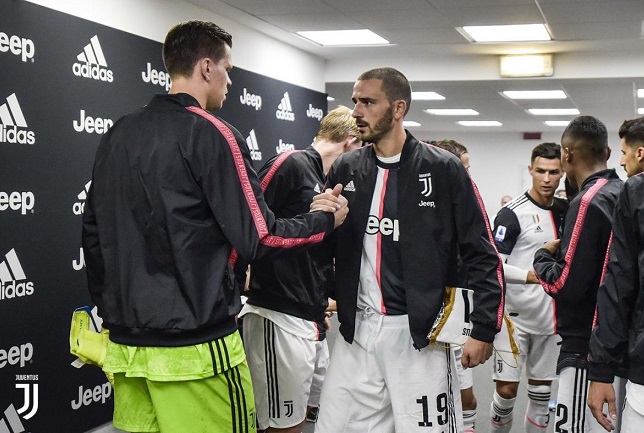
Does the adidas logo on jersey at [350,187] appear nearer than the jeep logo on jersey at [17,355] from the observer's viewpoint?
Yes

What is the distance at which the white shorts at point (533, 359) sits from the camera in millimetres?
4285

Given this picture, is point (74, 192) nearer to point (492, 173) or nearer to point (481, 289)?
point (481, 289)

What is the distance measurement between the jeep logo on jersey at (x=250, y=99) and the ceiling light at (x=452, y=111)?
20.2ft

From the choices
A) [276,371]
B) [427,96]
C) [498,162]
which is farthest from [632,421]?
[498,162]

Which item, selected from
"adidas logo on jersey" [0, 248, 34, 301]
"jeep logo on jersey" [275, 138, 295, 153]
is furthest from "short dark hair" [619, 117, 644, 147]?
"jeep logo on jersey" [275, 138, 295, 153]

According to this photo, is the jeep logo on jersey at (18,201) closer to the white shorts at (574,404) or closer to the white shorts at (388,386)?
the white shorts at (388,386)

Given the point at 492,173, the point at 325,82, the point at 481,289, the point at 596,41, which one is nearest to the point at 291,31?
the point at 325,82

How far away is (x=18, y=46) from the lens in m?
3.89

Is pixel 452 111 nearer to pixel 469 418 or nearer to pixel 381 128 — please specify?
pixel 469 418

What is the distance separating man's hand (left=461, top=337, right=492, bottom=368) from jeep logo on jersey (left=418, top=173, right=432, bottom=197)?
515 millimetres

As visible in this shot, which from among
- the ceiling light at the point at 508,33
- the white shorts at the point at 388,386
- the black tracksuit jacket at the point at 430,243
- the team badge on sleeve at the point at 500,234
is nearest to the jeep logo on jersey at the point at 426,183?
the black tracksuit jacket at the point at 430,243

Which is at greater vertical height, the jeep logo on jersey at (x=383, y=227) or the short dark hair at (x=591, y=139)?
the short dark hair at (x=591, y=139)

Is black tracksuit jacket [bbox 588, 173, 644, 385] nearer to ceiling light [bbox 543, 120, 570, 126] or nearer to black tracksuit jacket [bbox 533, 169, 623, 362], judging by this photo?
black tracksuit jacket [bbox 533, 169, 623, 362]

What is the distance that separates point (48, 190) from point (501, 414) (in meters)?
2.81
